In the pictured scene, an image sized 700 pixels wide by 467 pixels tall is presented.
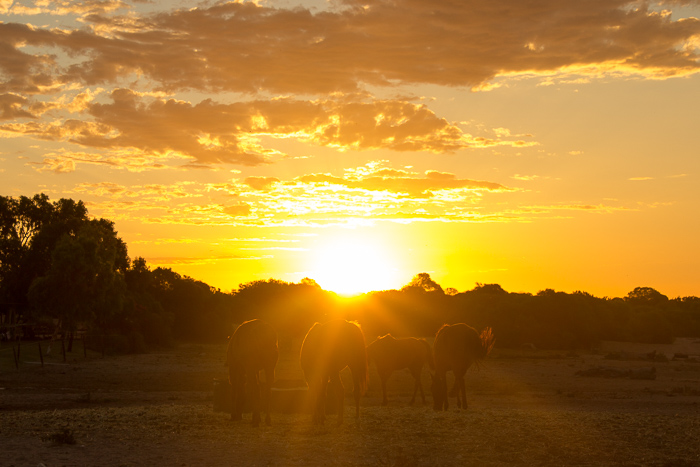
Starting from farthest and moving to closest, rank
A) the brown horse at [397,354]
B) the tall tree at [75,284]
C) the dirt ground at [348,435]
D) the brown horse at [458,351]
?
the tall tree at [75,284] < the brown horse at [397,354] < the brown horse at [458,351] < the dirt ground at [348,435]

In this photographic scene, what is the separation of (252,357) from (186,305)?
203 ft

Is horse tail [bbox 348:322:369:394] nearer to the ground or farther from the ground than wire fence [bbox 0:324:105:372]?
farther from the ground

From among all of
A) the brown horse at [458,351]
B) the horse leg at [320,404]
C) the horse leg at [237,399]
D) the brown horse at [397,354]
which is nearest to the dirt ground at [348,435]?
the horse leg at [320,404]

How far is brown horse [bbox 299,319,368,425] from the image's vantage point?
14641 mm

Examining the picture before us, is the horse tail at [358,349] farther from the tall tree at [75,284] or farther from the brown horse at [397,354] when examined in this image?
the tall tree at [75,284]

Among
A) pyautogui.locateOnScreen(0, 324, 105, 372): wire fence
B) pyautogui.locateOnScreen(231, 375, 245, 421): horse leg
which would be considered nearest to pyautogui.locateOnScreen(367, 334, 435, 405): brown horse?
pyautogui.locateOnScreen(231, 375, 245, 421): horse leg

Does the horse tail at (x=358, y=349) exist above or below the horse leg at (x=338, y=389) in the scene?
above

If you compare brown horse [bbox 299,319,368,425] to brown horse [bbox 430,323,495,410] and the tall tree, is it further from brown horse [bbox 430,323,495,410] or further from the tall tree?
the tall tree

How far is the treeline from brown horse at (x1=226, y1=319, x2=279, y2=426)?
34.3 metres

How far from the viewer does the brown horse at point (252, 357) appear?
14047mm

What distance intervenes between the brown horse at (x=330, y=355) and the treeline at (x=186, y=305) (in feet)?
114

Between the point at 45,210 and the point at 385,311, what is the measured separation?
41.3m

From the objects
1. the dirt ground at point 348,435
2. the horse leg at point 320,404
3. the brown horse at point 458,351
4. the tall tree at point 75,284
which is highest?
the tall tree at point 75,284

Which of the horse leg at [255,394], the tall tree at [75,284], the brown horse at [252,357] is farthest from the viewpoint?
the tall tree at [75,284]
